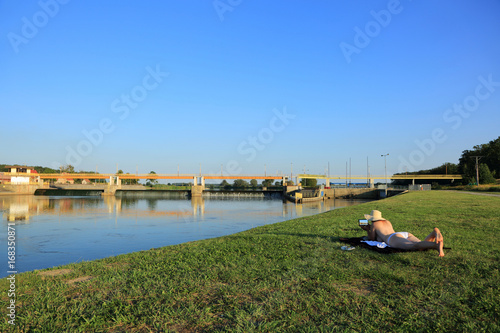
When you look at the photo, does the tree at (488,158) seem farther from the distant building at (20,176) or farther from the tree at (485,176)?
the distant building at (20,176)

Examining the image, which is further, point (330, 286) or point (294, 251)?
point (294, 251)

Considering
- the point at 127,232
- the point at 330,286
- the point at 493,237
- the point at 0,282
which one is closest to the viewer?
the point at 330,286

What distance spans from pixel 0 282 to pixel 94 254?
7815 millimetres

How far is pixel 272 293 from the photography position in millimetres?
4645

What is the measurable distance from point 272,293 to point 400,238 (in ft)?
12.2

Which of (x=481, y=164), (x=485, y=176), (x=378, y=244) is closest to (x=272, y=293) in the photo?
(x=378, y=244)

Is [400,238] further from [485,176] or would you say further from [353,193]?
[353,193]

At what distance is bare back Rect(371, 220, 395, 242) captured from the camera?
295 inches

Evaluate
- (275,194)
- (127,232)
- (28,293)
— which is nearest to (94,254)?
(127,232)

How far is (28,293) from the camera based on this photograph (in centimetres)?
509

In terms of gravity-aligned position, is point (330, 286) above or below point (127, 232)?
above

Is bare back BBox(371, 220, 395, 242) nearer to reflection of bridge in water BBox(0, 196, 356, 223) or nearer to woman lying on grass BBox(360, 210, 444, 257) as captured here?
woman lying on grass BBox(360, 210, 444, 257)

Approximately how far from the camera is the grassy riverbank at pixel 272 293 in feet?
12.2

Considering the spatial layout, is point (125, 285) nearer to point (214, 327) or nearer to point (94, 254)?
point (214, 327)
